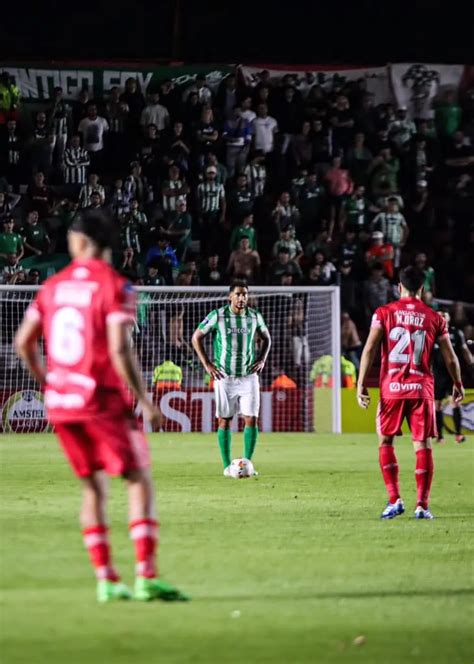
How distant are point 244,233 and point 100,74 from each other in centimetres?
470

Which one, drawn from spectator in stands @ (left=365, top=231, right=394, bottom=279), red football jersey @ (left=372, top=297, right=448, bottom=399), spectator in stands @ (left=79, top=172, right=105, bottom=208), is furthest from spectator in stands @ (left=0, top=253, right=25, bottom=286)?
red football jersey @ (left=372, top=297, right=448, bottom=399)

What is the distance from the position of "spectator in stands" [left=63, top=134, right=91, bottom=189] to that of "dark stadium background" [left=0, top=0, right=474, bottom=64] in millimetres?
2935

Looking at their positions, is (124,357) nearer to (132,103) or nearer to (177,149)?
(177,149)

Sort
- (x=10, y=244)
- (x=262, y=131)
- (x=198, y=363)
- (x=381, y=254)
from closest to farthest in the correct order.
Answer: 1. (x=198, y=363)
2. (x=10, y=244)
3. (x=381, y=254)
4. (x=262, y=131)

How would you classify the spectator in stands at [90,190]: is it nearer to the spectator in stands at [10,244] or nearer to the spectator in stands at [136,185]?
the spectator in stands at [136,185]

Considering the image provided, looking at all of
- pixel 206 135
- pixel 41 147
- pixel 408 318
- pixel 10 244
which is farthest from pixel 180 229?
pixel 408 318

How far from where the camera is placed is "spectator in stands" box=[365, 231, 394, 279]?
930 inches

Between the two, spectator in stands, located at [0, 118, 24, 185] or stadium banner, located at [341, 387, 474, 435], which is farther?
spectator in stands, located at [0, 118, 24, 185]

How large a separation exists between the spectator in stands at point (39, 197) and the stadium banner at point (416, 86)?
7.38m

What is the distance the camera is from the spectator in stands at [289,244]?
76.4ft

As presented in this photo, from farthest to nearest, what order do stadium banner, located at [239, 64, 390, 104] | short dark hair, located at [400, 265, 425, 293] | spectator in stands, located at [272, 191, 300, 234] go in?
stadium banner, located at [239, 64, 390, 104], spectator in stands, located at [272, 191, 300, 234], short dark hair, located at [400, 265, 425, 293]

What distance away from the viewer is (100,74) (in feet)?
83.4

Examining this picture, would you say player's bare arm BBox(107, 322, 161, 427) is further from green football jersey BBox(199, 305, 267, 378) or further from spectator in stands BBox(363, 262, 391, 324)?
spectator in stands BBox(363, 262, 391, 324)

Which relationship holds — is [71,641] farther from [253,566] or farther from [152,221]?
[152,221]
